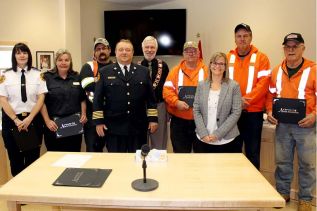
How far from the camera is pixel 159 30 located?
5.62 metres

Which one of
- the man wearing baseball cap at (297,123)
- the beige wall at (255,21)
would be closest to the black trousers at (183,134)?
the man wearing baseball cap at (297,123)

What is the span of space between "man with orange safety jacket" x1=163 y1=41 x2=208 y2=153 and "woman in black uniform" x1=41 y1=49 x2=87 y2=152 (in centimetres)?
89

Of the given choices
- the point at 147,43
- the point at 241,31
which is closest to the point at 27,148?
the point at 147,43

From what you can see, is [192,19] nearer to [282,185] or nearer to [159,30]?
[159,30]

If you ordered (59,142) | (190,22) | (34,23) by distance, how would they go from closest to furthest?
(59,142) → (34,23) → (190,22)

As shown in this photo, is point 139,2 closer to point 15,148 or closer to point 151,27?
point 151,27

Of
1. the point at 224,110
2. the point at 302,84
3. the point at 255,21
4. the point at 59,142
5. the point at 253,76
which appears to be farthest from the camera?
the point at 255,21

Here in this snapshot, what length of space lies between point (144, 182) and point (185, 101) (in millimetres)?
1376

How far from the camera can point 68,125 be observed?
10.0ft

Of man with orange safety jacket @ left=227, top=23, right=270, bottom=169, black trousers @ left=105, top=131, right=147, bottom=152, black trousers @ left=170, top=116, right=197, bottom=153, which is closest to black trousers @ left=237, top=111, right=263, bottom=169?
man with orange safety jacket @ left=227, top=23, right=270, bottom=169

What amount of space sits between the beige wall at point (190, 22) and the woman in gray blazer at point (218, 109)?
1810 mm

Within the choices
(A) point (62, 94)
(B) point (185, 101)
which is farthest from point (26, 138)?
(B) point (185, 101)

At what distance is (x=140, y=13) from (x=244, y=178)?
449 centimetres

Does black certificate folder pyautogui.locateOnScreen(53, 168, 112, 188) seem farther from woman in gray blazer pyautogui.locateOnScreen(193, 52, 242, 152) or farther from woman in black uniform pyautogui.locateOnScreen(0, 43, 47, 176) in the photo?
woman in black uniform pyautogui.locateOnScreen(0, 43, 47, 176)
